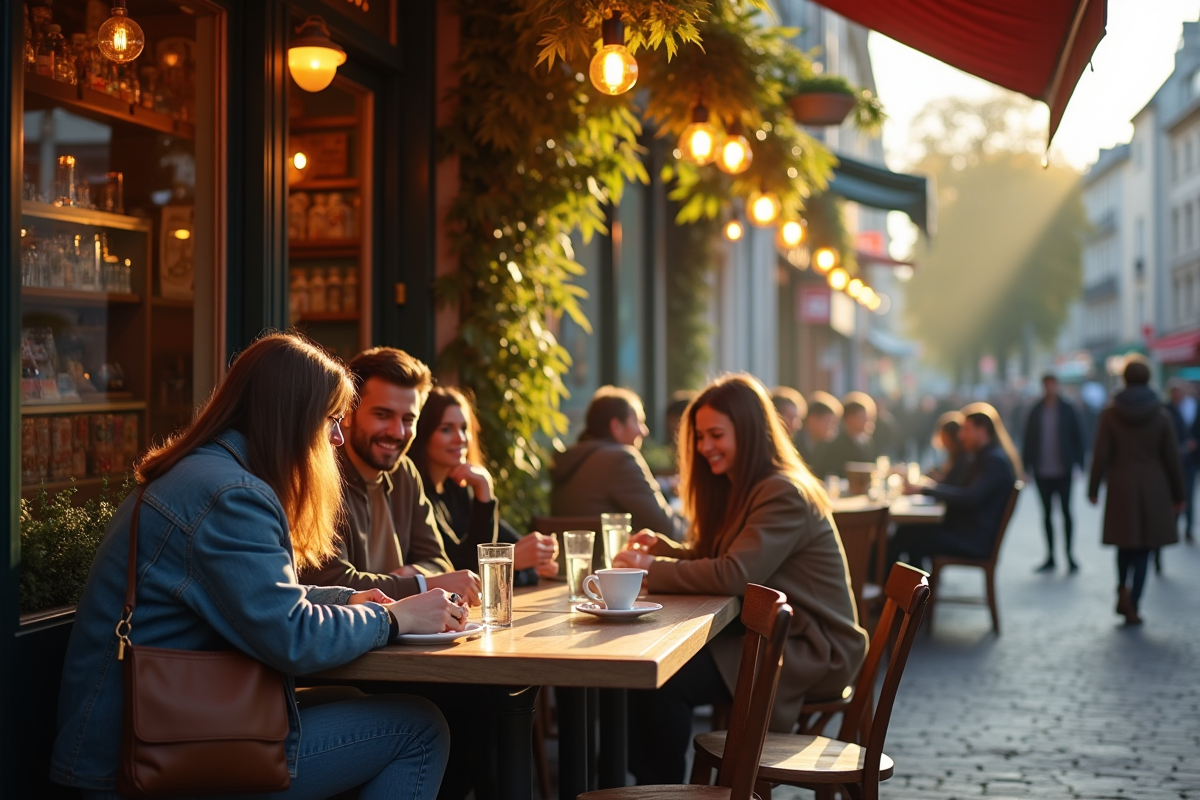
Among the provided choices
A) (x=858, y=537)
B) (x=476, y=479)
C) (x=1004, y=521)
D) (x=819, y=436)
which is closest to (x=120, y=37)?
(x=476, y=479)

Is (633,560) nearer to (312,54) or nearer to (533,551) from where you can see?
(533,551)

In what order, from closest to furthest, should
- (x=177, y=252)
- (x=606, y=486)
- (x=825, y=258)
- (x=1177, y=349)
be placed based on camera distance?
(x=177, y=252) < (x=606, y=486) < (x=825, y=258) < (x=1177, y=349)

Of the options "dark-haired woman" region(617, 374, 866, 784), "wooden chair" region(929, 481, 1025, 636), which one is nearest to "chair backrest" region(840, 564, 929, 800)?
"dark-haired woman" region(617, 374, 866, 784)

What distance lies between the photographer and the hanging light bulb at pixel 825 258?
46.7 ft

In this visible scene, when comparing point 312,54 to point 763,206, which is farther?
point 763,206

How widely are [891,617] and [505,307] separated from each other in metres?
3.24


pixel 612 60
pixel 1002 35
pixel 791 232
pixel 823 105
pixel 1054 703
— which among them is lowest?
pixel 1054 703

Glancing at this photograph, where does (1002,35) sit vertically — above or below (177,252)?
above

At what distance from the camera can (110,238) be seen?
4379mm

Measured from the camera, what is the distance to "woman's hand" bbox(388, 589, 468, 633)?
10.5 ft

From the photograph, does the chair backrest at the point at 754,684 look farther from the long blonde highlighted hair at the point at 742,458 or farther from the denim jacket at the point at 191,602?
the long blonde highlighted hair at the point at 742,458

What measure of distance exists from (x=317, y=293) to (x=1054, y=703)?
14.3ft

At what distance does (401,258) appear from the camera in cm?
641

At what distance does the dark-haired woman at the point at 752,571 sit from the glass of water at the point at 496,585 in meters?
0.88
